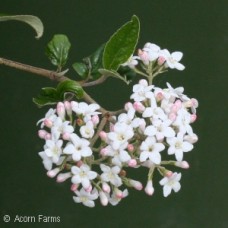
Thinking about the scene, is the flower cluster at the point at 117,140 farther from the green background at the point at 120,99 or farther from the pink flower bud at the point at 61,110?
the green background at the point at 120,99

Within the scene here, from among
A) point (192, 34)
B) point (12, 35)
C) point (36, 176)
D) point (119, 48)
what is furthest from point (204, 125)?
point (119, 48)

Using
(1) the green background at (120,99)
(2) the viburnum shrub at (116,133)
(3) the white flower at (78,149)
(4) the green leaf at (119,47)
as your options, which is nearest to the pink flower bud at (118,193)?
(2) the viburnum shrub at (116,133)

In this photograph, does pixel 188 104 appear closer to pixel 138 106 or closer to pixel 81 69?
pixel 138 106

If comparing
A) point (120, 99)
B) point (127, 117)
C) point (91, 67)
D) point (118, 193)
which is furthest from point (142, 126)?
point (120, 99)

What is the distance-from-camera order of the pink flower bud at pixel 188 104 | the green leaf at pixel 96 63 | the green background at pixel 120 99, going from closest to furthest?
the pink flower bud at pixel 188 104 → the green leaf at pixel 96 63 → the green background at pixel 120 99

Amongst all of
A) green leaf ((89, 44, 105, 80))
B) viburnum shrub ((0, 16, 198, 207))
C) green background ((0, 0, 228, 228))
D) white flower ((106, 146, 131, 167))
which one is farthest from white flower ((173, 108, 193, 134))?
green background ((0, 0, 228, 228))

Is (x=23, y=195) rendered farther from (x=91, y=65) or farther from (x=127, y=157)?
(x=127, y=157)

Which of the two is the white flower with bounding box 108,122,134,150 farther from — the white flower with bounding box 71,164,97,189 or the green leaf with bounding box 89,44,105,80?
the green leaf with bounding box 89,44,105,80
